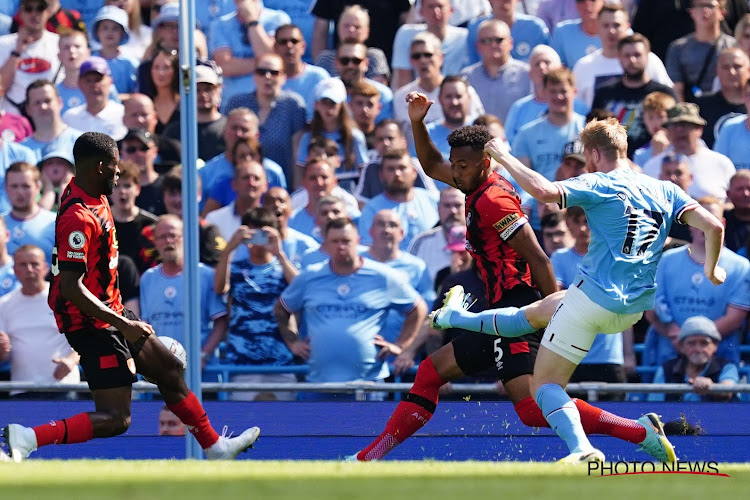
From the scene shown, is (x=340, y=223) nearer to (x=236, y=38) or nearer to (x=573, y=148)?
(x=573, y=148)

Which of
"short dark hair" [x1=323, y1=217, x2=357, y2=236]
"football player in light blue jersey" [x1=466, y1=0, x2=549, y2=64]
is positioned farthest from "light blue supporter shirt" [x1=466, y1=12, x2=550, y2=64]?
"short dark hair" [x1=323, y1=217, x2=357, y2=236]

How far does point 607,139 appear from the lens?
23.6 feet

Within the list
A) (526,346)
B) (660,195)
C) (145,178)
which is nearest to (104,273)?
(526,346)

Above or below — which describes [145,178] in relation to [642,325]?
above

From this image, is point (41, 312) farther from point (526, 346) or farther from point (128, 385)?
point (526, 346)

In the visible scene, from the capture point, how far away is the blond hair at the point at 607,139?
23.6ft

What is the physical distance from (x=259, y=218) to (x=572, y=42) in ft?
13.8

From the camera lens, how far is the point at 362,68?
12969 mm

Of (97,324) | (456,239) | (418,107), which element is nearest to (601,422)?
(418,107)

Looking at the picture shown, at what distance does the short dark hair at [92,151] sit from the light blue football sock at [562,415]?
2641mm

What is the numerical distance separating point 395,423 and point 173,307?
132 inches

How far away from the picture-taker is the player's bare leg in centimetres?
750

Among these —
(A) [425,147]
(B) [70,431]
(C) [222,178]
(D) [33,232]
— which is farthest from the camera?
(C) [222,178]

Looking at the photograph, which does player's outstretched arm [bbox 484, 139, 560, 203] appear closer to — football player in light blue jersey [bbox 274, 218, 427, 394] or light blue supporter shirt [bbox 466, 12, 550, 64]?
football player in light blue jersey [bbox 274, 218, 427, 394]
